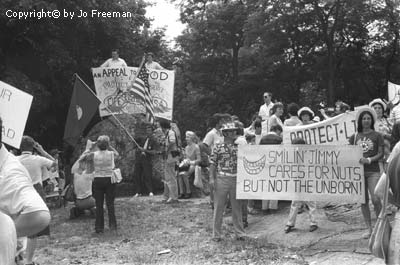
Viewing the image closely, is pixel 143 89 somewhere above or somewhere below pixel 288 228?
above

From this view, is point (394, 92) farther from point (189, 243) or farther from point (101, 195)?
point (101, 195)

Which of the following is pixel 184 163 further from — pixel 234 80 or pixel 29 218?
pixel 234 80

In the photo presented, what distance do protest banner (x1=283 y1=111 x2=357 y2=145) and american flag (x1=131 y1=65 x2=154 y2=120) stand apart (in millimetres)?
5235

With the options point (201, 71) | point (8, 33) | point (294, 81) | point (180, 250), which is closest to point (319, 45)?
point (294, 81)

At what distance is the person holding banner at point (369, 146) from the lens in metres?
7.50

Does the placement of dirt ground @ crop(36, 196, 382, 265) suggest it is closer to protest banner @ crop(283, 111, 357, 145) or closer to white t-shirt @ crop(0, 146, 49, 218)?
protest banner @ crop(283, 111, 357, 145)

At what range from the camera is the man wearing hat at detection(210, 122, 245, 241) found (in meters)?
8.38

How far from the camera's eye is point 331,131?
896 cm

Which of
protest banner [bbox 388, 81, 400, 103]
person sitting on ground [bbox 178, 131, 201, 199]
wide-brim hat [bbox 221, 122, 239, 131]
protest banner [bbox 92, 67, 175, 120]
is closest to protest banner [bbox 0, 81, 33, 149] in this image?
wide-brim hat [bbox 221, 122, 239, 131]

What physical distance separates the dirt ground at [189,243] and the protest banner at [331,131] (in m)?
1.40

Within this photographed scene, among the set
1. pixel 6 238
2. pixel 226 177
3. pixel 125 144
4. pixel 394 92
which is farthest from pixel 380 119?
pixel 6 238

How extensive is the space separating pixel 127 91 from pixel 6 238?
11451 millimetres

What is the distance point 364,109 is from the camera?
7.52 meters

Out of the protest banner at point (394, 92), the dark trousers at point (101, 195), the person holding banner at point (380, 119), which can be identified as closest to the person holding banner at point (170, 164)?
the dark trousers at point (101, 195)
